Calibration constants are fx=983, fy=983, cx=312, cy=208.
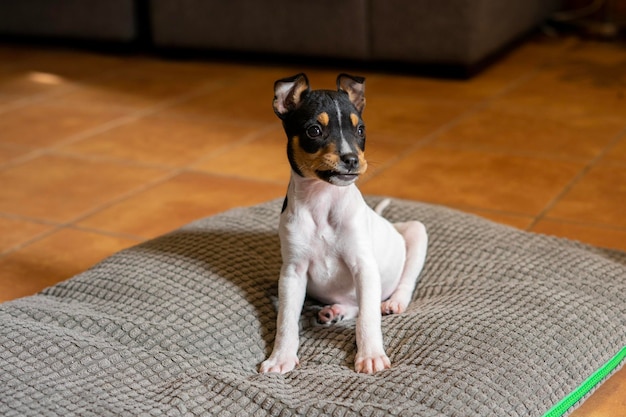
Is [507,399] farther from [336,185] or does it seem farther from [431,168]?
[431,168]

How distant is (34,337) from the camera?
1977 mm

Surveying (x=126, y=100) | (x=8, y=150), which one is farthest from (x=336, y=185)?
(x=126, y=100)

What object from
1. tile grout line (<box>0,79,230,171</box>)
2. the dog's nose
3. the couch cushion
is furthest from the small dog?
the couch cushion

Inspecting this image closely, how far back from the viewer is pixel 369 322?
1.92m

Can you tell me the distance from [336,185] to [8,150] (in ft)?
7.67

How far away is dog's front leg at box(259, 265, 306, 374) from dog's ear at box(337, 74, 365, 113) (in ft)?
1.19

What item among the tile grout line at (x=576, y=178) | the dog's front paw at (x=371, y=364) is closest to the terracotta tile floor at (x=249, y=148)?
the tile grout line at (x=576, y=178)

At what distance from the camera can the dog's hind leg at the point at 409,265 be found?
2152 millimetres

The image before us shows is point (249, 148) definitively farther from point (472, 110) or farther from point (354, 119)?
point (354, 119)

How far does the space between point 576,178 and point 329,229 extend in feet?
5.10

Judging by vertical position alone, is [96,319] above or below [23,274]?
above

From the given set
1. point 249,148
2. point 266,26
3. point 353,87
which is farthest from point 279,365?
point 266,26

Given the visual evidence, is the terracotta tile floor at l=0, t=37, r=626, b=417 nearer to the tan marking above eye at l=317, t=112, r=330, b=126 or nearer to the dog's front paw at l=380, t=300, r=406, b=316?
the dog's front paw at l=380, t=300, r=406, b=316

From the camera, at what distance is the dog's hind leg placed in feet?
7.06
